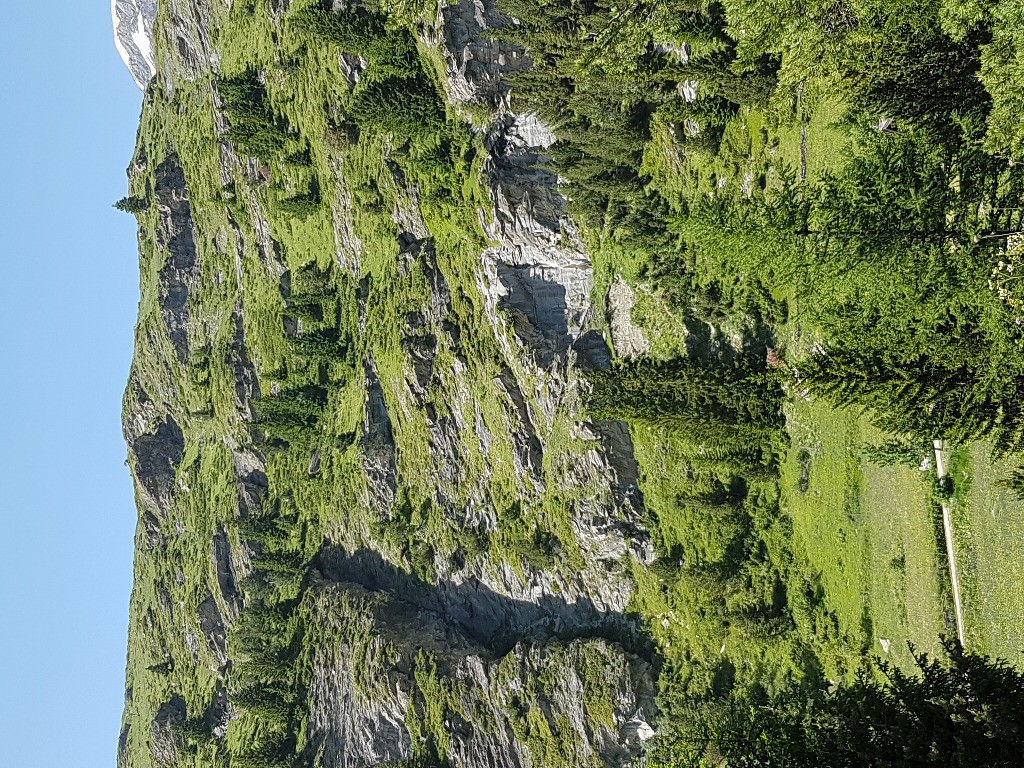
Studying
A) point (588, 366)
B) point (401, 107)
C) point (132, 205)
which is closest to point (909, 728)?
point (588, 366)

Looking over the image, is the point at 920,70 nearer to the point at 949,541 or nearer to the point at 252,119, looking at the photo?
the point at 949,541

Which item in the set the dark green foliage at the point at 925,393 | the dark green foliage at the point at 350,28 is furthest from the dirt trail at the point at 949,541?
the dark green foliage at the point at 350,28

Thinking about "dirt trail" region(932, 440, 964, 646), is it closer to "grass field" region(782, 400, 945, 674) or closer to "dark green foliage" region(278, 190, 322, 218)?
"grass field" region(782, 400, 945, 674)

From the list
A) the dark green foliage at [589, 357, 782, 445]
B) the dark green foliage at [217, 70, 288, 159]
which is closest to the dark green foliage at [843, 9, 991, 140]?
the dark green foliage at [589, 357, 782, 445]

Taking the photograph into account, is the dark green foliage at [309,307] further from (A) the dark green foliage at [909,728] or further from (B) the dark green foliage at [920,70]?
(A) the dark green foliage at [909,728]

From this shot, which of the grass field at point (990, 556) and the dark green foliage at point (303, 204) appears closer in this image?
the grass field at point (990, 556)

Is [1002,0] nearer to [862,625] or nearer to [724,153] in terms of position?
[724,153]

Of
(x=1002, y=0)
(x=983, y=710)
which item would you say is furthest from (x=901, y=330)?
(x=983, y=710)
